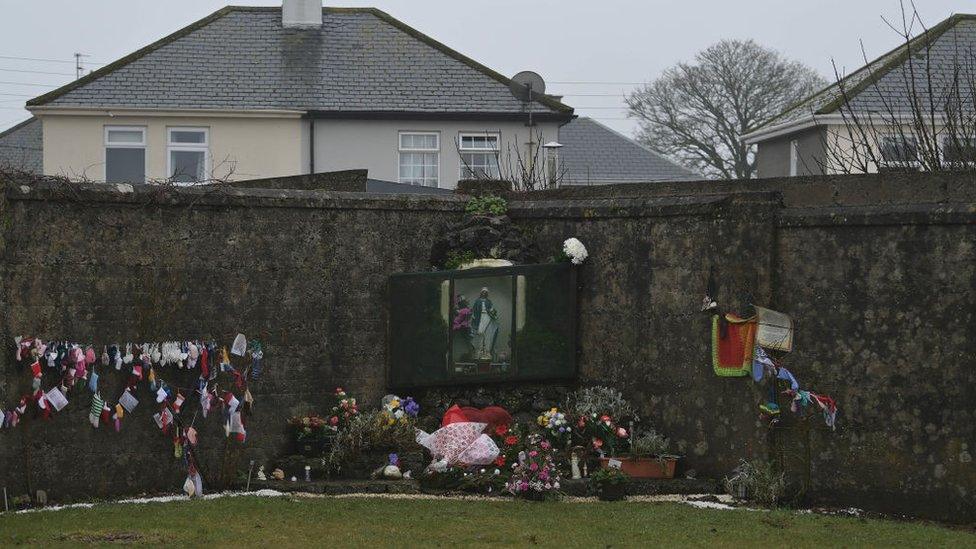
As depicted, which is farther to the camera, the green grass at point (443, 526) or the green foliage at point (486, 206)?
the green foliage at point (486, 206)

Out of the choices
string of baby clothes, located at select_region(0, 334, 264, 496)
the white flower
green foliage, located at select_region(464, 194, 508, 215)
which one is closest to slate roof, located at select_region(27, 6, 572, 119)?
green foliage, located at select_region(464, 194, 508, 215)

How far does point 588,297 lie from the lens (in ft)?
46.6

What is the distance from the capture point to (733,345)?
1275cm

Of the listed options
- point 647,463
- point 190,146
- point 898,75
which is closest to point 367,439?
point 647,463

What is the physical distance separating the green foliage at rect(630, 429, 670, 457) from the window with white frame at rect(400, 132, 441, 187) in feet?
63.0

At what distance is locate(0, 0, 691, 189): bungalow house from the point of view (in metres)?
31.1

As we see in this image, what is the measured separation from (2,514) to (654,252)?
20.7 ft

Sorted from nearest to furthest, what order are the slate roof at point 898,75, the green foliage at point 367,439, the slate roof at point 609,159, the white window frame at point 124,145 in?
the green foliage at point 367,439
the slate roof at point 898,75
the white window frame at point 124,145
the slate roof at point 609,159

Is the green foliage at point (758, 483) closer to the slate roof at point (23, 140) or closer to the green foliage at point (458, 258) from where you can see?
the green foliage at point (458, 258)

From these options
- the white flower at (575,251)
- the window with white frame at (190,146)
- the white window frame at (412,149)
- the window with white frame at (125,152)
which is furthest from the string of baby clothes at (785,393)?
the window with white frame at (125,152)

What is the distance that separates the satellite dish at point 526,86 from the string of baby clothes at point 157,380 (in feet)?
62.4

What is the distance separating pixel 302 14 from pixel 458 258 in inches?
808

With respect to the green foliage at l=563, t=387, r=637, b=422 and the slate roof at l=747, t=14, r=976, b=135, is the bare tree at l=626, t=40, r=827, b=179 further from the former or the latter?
the green foliage at l=563, t=387, r=637, b=422

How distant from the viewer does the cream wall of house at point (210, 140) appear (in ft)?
102
